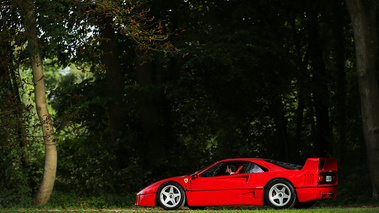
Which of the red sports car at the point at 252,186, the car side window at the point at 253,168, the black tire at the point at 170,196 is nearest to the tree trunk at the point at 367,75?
the red sports car at the point at 252,186

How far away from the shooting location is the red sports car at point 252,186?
13.9 meters

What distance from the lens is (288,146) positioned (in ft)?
80.1

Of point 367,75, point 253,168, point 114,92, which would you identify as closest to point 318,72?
point 367,75

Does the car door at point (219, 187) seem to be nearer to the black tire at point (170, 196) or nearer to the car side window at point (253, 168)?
the car side window at point (253, 168)

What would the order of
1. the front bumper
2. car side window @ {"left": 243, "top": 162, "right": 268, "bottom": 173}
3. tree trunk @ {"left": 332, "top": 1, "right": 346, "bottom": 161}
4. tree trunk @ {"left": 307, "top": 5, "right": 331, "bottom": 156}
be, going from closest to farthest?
car side window @ {"left": 243, "top": 162, "right": 268, "bottom": 173} → the front bumper → tree trunk @ {"left": 332, "top": 1, "right": 346, "bottom": 161} → tree trunk @ {"left": 307, "top": 5, "right": 331, "bottom": 156}

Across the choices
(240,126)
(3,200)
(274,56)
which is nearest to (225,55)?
(274,56)

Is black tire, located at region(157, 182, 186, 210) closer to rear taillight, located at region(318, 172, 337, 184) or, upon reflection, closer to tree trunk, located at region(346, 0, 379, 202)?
rear taillight, located at region(318, 172, 337, 184)

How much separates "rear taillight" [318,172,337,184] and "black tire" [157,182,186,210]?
361 centimetres

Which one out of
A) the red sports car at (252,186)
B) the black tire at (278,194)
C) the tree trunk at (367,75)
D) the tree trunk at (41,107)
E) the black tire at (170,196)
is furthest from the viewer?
the tree trunk at (41,107)

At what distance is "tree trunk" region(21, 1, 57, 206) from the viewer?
18016 millimetres

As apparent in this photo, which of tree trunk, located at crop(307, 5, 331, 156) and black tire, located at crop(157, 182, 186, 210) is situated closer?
black tire, located at crop(157, 182, 186, 210)

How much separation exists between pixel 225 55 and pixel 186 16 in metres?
4.93

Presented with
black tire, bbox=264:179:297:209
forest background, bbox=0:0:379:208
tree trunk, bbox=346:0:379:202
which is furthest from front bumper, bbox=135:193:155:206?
tree trunk, bbox=346:0:379:202

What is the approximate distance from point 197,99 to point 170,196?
9.81m
